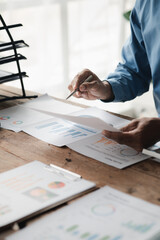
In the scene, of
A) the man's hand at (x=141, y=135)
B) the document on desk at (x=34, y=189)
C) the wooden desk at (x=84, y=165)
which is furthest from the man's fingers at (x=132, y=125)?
the document on desk at (x=34, y=189)

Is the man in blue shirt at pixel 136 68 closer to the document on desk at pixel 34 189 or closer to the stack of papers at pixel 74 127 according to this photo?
the stack of papers at pixel 74 127

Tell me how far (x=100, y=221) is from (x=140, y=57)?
1.05m

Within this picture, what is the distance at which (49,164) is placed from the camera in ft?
3.24

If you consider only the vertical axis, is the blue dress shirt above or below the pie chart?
above

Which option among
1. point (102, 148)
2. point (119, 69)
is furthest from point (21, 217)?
point (119, 69)

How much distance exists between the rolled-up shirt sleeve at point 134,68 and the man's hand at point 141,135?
489mm

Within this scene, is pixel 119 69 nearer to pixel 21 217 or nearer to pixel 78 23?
pixel 21 217

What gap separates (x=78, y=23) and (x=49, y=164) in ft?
8.39

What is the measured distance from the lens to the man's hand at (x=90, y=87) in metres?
1.37

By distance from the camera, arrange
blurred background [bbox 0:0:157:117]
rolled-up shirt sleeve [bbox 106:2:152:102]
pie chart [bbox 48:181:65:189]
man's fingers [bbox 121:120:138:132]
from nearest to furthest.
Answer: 1. pie chart [bbox 48:181:65:189]
2. man's fingers [bbox 121:120:138:132]
3. rolled-up shirt sleeve [bbox 106:2:152:102]
4. blurred background [bbox 0:0:157:117]

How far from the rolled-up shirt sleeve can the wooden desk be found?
22.1 inches

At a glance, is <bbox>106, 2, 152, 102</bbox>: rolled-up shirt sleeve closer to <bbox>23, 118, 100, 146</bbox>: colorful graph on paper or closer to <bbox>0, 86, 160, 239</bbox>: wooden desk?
<bbox>23, 118, 100, 146</bbox>: colorful graph on paper

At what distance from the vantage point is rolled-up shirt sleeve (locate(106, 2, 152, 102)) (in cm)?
158

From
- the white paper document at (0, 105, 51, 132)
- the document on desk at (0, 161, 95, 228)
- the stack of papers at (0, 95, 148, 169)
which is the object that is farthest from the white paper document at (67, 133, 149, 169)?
the white paper document at (0, 105, 51, 132)
